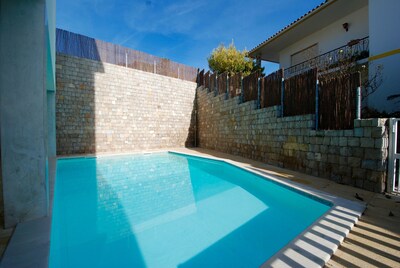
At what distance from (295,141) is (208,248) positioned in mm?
4376

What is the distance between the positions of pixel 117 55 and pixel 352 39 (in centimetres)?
1152

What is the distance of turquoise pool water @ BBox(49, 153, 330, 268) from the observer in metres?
2.30

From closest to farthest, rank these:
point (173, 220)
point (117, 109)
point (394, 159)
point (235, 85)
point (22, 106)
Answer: point (22, 106), point (173, 220), point (394, 159), point (235, 85), point (117, 109)

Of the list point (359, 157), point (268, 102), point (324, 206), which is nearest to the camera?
point (324, 206)

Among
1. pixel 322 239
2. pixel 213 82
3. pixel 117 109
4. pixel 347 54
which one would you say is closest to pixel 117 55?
pixel 117 109

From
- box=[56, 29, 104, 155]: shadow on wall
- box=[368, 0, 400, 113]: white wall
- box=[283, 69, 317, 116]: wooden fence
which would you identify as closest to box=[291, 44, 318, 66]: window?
box=[368, 0, 400, 113]: white wall

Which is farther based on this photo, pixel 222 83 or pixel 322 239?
pixel 222 83

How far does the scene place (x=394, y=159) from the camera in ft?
11.5

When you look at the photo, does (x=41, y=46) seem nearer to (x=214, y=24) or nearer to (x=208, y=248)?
(x=208, y=248)

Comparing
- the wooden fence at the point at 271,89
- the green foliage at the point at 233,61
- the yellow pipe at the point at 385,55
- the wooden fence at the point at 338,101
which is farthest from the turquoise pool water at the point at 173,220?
the green foliage at the point at 233,61

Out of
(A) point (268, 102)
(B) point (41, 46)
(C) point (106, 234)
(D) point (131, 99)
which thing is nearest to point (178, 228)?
(C) point (106, 234)

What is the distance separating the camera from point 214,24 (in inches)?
452

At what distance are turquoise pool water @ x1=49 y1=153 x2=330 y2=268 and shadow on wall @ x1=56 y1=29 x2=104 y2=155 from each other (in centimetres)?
413

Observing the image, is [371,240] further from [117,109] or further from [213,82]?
[117,109]
